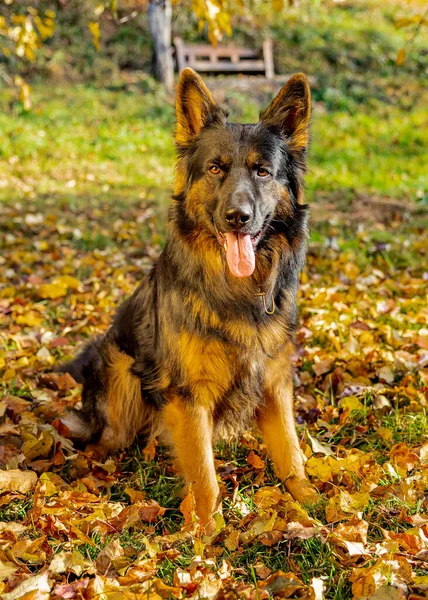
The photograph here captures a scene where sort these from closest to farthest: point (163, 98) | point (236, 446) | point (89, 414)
A: point (236, 446), point (89, 414), point (163, 98)

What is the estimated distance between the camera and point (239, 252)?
327 centimetres

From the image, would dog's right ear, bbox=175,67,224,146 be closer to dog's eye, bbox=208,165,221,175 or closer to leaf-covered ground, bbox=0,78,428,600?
dog's eye, bbox=208,165,221,175

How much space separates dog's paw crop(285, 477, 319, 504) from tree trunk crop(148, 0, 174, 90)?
16.4 meters

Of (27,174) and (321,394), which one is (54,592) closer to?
(321,394)

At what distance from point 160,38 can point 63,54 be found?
9.79 ft

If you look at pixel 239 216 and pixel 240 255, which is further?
pixel 240 255

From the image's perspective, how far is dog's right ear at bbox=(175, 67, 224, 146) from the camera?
345 cm

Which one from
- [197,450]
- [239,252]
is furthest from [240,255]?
[197,450]

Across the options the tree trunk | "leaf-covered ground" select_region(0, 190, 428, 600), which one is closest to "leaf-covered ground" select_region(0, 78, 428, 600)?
"leaf-covered ground" select_region(0, 190, 428, 600)

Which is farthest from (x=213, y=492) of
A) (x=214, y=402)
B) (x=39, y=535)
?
(x=39, y=535)

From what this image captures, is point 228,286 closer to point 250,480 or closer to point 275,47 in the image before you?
point 250,480

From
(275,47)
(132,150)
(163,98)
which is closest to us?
(132,150)

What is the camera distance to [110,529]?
3.01 m

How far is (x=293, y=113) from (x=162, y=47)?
16.2 meters
